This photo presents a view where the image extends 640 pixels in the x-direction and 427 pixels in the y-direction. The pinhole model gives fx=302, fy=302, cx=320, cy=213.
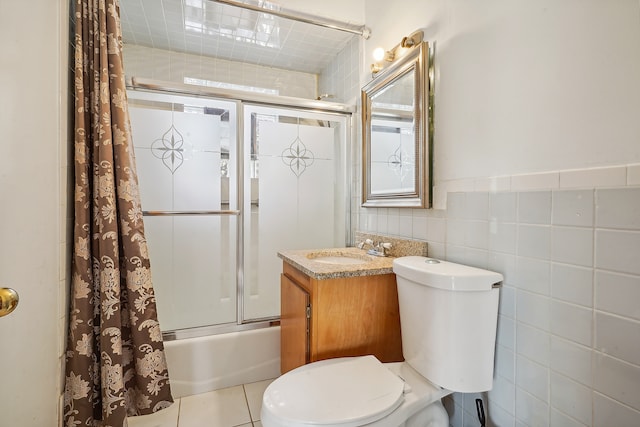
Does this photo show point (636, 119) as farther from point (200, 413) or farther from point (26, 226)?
point (200, 413)

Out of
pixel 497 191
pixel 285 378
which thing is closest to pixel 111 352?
pixel 285 378

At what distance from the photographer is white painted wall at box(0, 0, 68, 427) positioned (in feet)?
2.64

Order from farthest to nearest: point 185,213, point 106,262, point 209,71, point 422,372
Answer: point 209,71
point 185,213
point 106,262
point 422,372

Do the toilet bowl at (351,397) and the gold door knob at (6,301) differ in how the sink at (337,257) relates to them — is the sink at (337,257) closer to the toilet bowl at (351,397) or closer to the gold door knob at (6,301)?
the toilet bowl at (351,397)

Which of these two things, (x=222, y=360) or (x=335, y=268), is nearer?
(x=335, y=268)

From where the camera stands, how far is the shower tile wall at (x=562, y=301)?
771 millimetres

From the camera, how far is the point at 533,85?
98cm

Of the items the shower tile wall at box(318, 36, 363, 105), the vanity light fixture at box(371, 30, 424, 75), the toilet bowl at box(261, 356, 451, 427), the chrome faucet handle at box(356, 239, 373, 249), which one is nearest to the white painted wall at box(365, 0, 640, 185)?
the vanity light fixture at box(371, 30, 424, 75)

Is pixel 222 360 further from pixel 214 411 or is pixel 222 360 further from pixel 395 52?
pixel 395 52

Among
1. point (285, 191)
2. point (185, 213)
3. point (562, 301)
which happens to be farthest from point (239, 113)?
point (562, 301)

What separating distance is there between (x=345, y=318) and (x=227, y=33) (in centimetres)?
217

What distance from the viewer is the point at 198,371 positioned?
67.8 inches

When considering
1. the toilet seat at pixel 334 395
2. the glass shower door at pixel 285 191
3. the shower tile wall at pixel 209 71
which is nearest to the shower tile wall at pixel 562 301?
the toilet seat at pixel 334 395

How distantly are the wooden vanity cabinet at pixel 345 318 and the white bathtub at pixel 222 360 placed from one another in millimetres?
492
